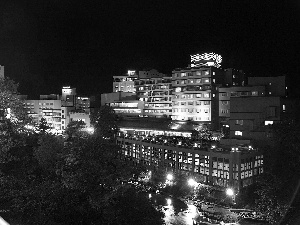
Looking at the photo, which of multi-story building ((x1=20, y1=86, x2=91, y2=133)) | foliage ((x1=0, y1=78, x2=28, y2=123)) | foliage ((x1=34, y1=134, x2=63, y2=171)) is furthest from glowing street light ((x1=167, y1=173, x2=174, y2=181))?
multi-story building ((x1=20, y1=86, x2=91, y2=133))

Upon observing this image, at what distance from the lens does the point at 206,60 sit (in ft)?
140

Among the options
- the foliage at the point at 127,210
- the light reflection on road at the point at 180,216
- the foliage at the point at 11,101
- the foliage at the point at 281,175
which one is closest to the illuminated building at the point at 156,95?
the foliage at the point at 281,175

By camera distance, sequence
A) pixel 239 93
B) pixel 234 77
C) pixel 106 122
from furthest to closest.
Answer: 1. pixel 234 77
2. pixel 106 122
3. pixel 239 93

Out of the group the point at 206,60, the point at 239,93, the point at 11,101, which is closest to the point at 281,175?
the point at 239,93

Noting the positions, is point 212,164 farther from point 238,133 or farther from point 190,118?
point 190,118

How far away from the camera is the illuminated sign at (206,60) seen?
4250 cm

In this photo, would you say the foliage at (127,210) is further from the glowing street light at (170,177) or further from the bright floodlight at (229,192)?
the glowing street light at (170,177)

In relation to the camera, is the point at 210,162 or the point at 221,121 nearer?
the point at 210,162

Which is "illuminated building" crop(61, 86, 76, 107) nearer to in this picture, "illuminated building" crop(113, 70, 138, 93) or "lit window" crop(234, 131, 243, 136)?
"illuminated building" crop(113, 70, 138, 93)

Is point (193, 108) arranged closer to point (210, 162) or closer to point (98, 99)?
point (210, 162)

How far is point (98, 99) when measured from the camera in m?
61.2

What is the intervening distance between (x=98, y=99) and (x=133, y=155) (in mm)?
32104

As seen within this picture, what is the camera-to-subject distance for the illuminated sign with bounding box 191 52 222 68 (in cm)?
4250

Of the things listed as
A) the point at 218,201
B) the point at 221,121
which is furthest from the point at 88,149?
the point at 221,121
